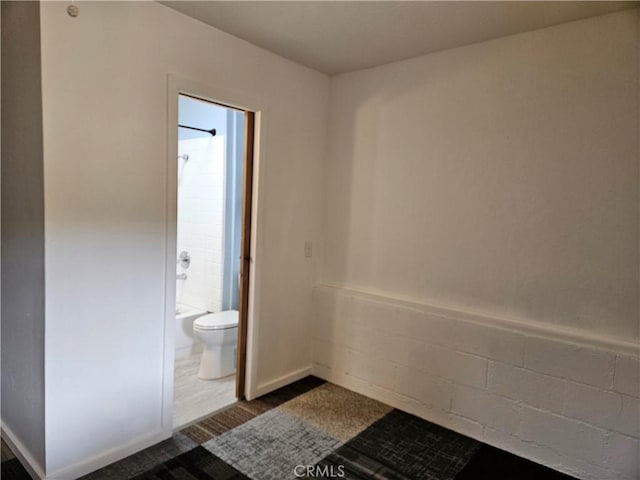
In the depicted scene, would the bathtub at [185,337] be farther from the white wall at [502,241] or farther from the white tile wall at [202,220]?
the white wall at [502,241]

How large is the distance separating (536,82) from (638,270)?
1.11 metres

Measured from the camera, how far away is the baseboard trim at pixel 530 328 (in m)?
2.07

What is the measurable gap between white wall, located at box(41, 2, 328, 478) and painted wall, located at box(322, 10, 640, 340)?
1.10 m

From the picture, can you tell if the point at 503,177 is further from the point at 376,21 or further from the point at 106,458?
the point at 106,458

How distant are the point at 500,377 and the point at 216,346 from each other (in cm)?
203

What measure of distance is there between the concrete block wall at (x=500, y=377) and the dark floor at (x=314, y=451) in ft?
0.42

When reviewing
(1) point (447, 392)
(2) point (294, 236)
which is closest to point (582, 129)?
(1) point (447, 392)

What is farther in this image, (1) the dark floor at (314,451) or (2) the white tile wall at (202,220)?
(2) the white tile wall at (202,220)

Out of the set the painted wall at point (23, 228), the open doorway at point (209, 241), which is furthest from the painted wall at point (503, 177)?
the painted wall at point (23, 228)

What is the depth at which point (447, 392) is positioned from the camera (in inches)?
103

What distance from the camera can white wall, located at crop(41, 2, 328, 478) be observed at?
1853mm

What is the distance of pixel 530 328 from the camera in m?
2.31

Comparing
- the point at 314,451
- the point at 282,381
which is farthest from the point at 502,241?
the point at 282,381

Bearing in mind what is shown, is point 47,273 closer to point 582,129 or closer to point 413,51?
point 413,51
